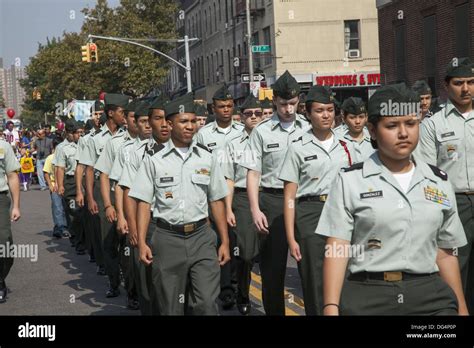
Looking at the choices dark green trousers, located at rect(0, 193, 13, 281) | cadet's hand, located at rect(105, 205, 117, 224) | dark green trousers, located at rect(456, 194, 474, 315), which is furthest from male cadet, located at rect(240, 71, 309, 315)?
dark green trousers, located at rect(0, 193, 13, 281)

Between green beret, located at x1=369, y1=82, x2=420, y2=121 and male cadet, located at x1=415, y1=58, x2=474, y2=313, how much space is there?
2705 mm

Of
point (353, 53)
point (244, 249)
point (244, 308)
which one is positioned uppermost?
point (353, 53)

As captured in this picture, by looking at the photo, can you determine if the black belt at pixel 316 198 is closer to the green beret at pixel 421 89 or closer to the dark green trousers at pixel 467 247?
the dark green trousers at pixel 467 247

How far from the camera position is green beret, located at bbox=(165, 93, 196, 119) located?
7758mm

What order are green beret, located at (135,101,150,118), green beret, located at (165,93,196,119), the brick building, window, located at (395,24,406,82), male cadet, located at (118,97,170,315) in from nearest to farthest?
green beret, located at (165,93,196,119)
male cadet, located at (118,97,170,315)
green beret, located at (135,101,150,118)
the brick building
window, located at (395,24,406,82)

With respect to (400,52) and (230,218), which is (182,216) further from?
(400,52)

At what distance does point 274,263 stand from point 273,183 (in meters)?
0.84

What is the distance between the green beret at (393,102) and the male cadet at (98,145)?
280 inches

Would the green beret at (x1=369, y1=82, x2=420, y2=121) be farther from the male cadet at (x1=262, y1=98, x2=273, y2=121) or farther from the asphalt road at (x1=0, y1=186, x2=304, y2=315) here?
the male cadet at (x1=262, y1=98, x2=273, y2=121)

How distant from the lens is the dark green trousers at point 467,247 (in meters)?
7.63

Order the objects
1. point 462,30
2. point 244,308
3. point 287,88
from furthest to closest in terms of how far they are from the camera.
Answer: point 462,30, point 244,308, point 287,88

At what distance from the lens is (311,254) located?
791cm

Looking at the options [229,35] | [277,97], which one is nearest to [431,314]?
[277,97]

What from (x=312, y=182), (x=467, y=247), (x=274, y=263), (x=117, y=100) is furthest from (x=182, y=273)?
(x=117, y=100)
